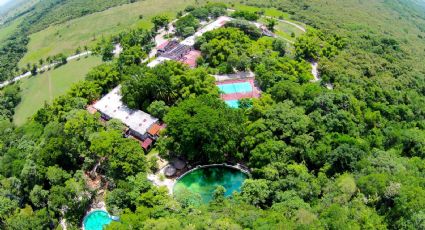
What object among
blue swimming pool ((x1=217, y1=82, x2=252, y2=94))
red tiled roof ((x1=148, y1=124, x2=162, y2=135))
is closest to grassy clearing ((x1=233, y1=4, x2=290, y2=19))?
blue swimming pool ((x1=217, y1=82, x2=252, y2=94))

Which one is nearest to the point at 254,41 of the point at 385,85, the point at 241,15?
the point at 241,15

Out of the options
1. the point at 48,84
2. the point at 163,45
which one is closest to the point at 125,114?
the point at 163,45

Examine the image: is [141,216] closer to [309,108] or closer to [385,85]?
[309,108]

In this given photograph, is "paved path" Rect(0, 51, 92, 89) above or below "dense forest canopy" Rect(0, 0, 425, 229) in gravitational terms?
below

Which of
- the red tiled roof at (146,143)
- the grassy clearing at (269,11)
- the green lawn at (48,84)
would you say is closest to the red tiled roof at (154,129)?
the red tiled roof at (146,143)

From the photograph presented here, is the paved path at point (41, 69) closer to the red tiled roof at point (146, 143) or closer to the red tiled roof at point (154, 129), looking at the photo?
the red tiled roof at point (154, 129)

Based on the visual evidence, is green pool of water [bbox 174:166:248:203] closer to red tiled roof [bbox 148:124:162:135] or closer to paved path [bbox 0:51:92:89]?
red tiled roof [bbox 148:124:162:135]

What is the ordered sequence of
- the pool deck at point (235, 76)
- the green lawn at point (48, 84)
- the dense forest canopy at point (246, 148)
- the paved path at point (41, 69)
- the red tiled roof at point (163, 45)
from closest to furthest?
1. the dense forest canopy at point (246, 148)
2. the pool deck at point (235, 76)
3. the green lawn at point (48, 84)
4. the red tiled roof at point (163, 45)
5. the paved path at point (41, 69)
